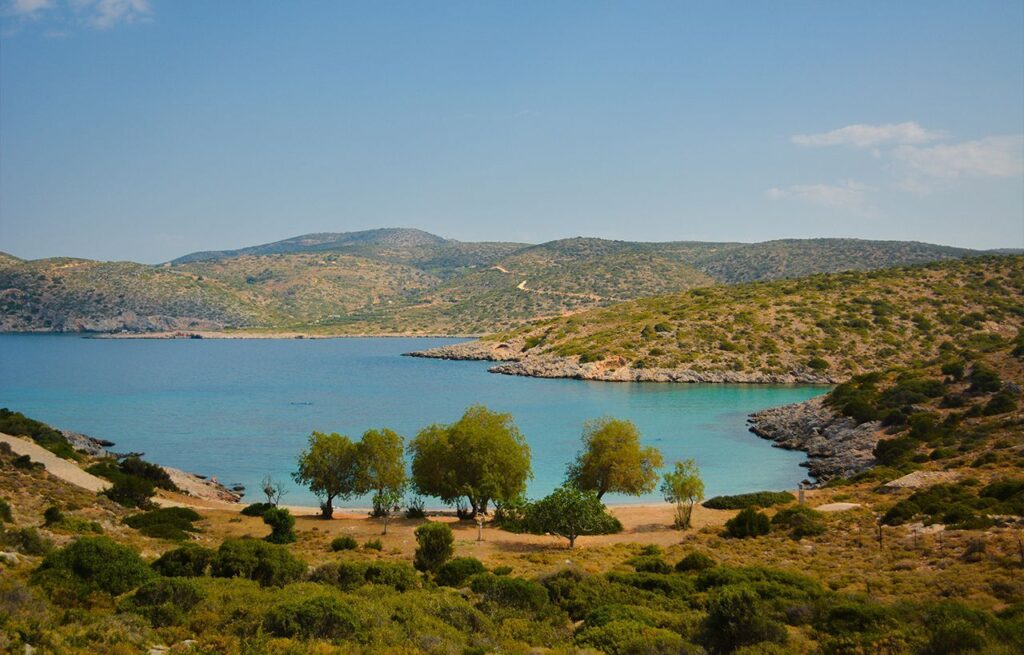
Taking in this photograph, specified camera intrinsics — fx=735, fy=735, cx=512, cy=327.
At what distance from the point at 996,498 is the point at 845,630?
19116mm

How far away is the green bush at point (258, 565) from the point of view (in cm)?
1878

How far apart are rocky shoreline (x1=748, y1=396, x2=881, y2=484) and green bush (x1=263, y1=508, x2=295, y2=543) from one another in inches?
1366

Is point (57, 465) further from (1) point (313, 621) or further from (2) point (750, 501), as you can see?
(2) point (750, 501)

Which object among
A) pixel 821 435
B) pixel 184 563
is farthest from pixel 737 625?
pixel 821 435

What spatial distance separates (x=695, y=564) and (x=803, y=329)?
9745 cm

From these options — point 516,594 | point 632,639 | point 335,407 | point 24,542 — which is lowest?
point 335,407

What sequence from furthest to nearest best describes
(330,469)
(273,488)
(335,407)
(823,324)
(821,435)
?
(823,324)
(335,407)
(821,435)
(273,488)
(330,469)

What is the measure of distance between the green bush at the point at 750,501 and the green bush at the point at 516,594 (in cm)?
2404

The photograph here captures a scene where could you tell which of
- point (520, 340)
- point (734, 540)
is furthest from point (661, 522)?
Answer: point (520, 340)

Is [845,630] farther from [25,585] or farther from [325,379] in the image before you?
[325,379]

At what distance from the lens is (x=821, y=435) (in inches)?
2397

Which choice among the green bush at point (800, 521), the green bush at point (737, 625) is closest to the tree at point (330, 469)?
the green bush at point (800, 521)

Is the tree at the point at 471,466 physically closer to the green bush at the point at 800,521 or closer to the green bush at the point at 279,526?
the green bush at the point at 279,526

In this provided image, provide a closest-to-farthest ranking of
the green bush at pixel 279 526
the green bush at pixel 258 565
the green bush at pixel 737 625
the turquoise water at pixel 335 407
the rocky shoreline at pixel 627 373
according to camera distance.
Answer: the green bush at pixel 737 625 < the green bush at pixel 258 565 < the green bush at pixel 279 526 < the turquoise water at pixel 335 407 < the rocky shoreline at pixel 627 373
